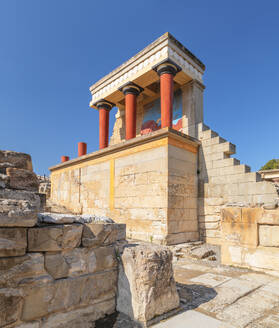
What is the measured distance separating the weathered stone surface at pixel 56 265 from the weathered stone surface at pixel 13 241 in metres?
0.25

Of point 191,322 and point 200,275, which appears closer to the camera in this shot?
point 191,322

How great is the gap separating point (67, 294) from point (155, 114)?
34.9 feet

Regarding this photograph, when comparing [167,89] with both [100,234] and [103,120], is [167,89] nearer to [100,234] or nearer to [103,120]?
[103,120]

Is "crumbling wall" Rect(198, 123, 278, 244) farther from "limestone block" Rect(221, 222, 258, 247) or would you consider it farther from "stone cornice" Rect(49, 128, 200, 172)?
"limestone block" Rect(221, 222, 258, 247)

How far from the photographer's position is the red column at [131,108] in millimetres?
10797

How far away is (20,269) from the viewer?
74.5 inches

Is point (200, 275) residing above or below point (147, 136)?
below

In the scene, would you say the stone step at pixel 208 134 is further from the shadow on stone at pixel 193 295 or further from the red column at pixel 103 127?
the red column at pixel 103 127

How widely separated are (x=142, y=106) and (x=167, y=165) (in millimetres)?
6902

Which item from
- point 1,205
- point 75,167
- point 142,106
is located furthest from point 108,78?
point 1,205

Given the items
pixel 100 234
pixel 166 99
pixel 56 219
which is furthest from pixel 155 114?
pixel 56 219

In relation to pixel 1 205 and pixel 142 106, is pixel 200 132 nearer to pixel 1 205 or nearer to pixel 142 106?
pixel 142 106

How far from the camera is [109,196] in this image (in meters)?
8.59

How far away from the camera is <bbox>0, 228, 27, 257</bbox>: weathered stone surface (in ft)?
5.96
